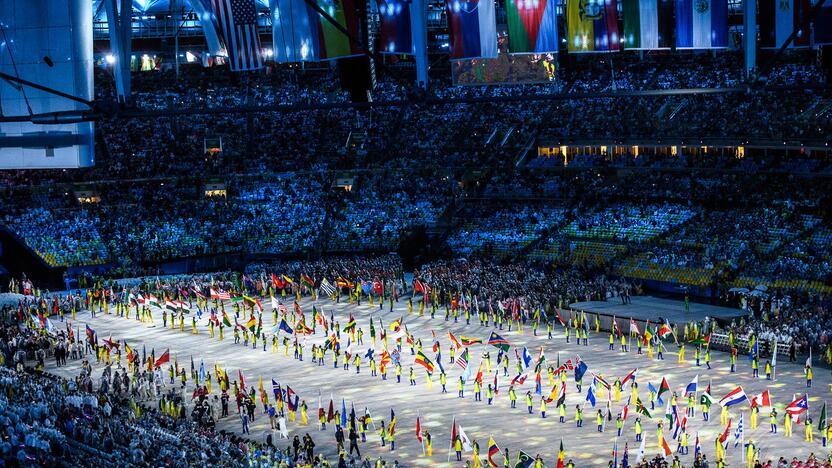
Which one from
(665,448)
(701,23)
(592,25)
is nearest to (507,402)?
(665,448)

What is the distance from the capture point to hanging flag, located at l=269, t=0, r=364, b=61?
37875mm

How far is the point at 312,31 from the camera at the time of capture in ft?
130

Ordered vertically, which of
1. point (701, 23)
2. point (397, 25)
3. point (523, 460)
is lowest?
point (523, 460)

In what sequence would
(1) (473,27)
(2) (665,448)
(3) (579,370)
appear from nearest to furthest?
1. (2) (665,448)
2. (1) (473,27)
3. (3) (579,370)

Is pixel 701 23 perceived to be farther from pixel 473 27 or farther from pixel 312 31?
pixel 312 31

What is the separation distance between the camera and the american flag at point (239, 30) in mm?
41500

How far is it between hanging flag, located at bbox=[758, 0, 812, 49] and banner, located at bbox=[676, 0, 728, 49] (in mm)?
4656

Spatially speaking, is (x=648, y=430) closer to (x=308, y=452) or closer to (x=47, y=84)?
(x=308, y=452)

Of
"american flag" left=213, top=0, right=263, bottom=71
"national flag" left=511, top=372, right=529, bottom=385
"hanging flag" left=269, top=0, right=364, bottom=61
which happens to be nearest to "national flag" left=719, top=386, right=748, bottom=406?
"national flag" left=511, top=372, right=529, bottom=385

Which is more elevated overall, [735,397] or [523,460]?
[523,460]

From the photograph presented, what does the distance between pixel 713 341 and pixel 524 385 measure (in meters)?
9.63

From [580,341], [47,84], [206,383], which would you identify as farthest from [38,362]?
[580,341]

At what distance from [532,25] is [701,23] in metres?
5.82

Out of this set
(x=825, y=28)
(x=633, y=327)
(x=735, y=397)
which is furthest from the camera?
(x=633, y=327)
